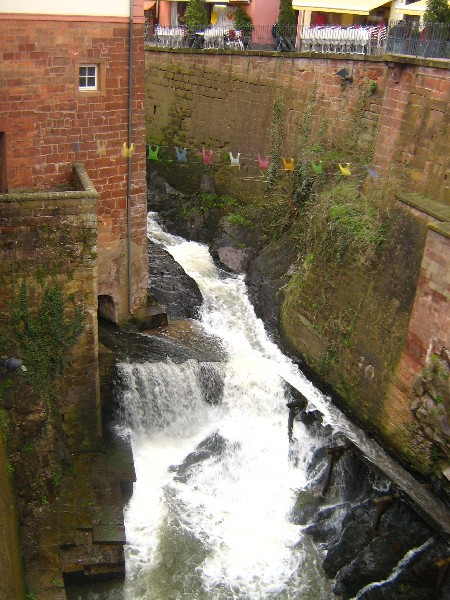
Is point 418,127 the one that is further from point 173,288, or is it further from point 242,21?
point 242,21

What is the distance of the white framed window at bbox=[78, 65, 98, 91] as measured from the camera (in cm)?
1458

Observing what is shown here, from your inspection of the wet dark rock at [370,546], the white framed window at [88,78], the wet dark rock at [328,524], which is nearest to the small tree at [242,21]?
the white framed window at [88,78]

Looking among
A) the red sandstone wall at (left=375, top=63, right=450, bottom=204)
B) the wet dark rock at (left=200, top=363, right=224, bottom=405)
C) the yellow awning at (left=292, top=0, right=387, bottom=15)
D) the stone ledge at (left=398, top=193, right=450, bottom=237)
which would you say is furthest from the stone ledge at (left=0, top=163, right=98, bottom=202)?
the yellow awning at (left=292, top=0, right=387, bottom=15)

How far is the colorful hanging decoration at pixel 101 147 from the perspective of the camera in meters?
15.1

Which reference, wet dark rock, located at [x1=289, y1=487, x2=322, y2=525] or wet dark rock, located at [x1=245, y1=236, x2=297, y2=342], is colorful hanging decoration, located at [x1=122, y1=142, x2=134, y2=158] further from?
wet dark rock, located at [x1=289, y1=487, x2=322, y2=525]

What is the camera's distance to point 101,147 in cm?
1512

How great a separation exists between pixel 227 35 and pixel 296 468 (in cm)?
1424

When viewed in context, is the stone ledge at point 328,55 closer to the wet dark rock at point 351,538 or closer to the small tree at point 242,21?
the small tree at point 242,21

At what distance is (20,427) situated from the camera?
12.0m

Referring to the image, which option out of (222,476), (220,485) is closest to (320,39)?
(222,476)

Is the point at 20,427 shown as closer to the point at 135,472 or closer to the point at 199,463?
→ the point at 135,472

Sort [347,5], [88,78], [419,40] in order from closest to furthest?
[88,78]
[419,40]
[347,5]

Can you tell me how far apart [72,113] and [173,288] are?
5.21 meters

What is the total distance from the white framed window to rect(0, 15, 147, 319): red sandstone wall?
0.49ft
